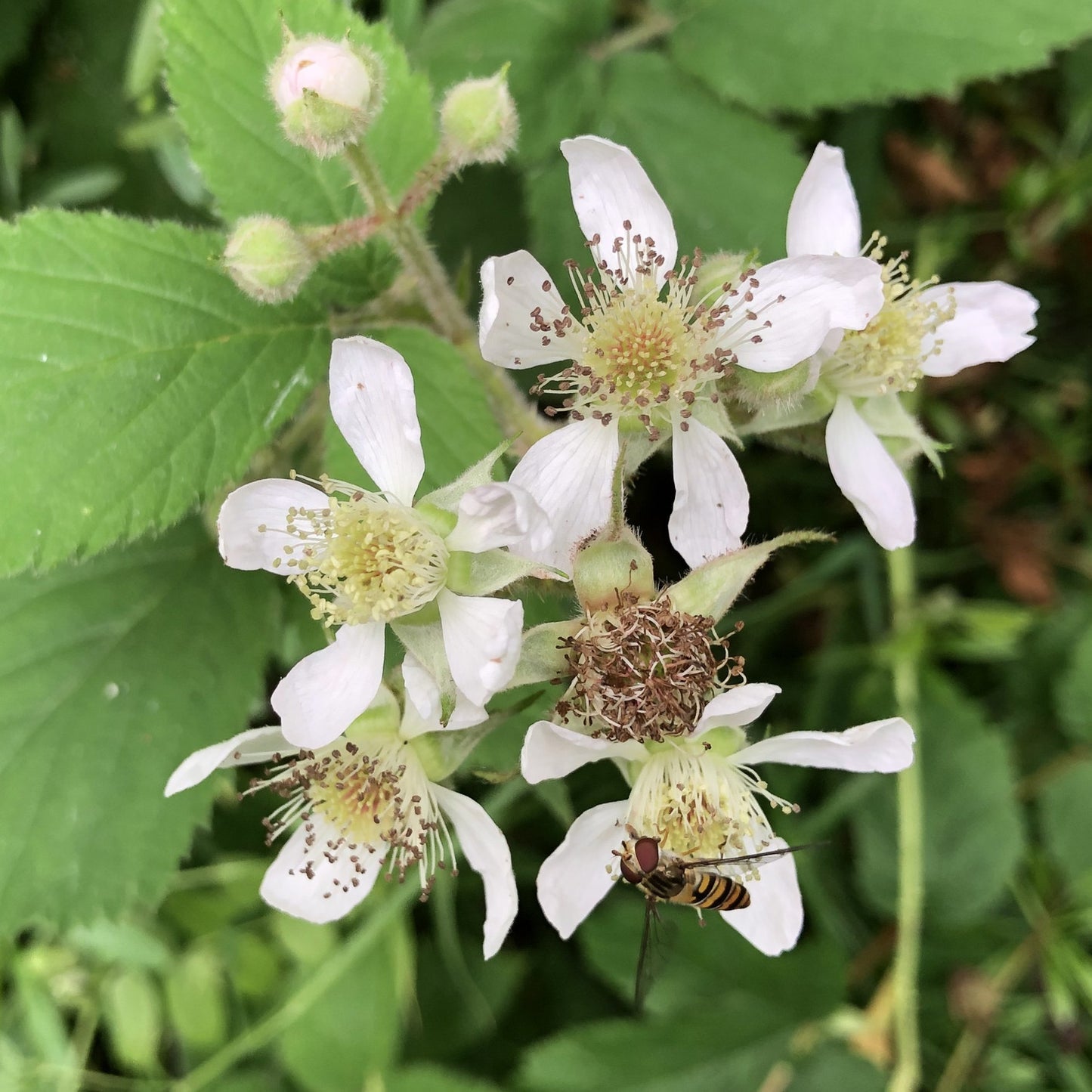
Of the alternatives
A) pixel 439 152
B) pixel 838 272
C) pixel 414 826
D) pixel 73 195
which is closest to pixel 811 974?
pixel 414 826

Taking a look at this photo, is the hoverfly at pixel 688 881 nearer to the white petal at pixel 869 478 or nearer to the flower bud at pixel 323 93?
the white petal at pixel 869 478

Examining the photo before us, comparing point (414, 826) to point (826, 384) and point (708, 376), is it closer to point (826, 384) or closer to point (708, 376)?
point (708, 376)

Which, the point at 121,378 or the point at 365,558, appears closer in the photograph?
the point at 365,558

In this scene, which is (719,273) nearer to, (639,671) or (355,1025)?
(639,671)

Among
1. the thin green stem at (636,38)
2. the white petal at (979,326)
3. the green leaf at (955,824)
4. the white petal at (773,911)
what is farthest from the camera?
the green leaf at (955,824)

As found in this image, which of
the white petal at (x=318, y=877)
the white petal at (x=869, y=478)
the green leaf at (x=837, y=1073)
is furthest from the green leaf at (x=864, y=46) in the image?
the green leaf at (x=837, y=1073)

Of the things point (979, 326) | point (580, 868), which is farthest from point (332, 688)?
point (979, 326)

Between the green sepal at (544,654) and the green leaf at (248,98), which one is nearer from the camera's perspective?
the green sepal at (544,654)
